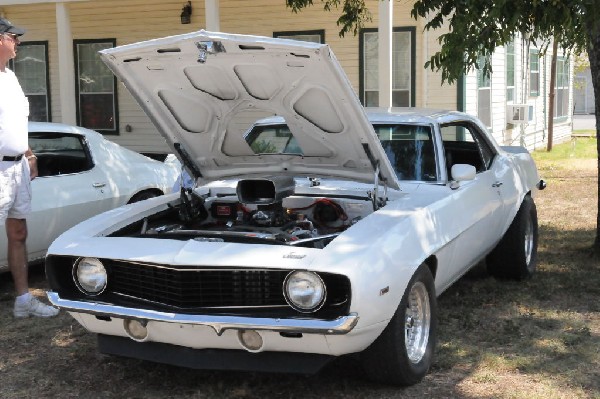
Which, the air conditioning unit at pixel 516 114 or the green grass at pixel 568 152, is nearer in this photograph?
the air conditioning unit at pixel 516 114

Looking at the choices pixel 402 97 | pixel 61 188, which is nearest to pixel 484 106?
pixel 402 97

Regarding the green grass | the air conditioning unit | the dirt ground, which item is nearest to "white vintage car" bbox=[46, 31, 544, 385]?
the dirt ground

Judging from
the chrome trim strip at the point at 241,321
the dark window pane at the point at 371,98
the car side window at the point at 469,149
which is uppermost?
the dark window pane at the point at 371,98

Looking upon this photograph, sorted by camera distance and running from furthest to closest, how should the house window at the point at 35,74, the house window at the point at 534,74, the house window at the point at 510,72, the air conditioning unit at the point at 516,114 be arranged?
the house window at the point at 534,74 < the house window at the point at 510,72 < the air conditioning unit at the point at 516,114 < the house window at the point at 35,74

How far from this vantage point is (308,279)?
3.53 meters

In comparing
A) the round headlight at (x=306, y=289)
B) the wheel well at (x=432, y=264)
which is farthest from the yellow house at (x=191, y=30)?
the round headlight at (x=306, y=289)

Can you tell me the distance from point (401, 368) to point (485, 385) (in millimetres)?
527

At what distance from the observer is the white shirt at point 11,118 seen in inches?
202

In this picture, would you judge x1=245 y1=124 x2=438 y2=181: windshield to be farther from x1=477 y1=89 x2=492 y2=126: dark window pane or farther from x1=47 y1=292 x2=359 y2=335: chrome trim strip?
x1=477 y1=89 x2=492 y2=126: dark window pane

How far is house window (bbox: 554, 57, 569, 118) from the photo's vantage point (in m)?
20.5

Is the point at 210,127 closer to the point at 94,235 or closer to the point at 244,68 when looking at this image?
the point at 244,68

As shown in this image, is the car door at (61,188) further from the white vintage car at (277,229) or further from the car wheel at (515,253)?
the car wheel at (515,253)

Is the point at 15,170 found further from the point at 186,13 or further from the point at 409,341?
the point at 186,13

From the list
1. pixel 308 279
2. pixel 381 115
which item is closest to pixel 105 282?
pixel 308 279
